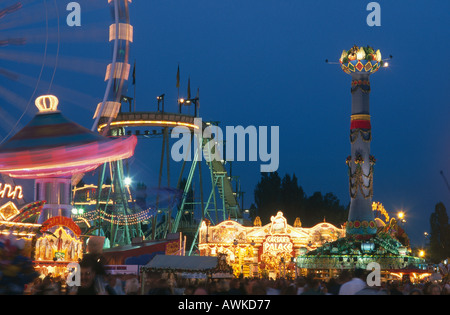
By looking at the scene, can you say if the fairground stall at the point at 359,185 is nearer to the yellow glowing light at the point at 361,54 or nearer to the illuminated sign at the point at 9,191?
the yellow glowing light at the point at 361,54

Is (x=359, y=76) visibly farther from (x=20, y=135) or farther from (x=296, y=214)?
(x=296, y=214)

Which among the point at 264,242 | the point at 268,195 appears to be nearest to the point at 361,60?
the point at 264,242

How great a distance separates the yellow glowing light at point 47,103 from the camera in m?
40.1

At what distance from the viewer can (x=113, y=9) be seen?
38.3 meters

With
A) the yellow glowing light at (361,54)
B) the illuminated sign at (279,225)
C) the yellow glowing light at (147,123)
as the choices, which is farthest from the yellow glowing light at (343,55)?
the yellow glowing light at (147,123)

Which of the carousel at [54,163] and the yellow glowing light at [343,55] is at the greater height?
the yellow glowing light at [343,55]

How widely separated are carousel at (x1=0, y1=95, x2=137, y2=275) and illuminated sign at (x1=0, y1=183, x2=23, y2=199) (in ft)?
3.43

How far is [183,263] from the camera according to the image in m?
30.3

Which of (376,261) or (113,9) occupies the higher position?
(113,9)

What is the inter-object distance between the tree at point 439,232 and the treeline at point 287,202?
11219mm

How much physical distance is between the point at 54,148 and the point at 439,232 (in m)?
59.5

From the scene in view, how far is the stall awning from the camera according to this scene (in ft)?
98.1
